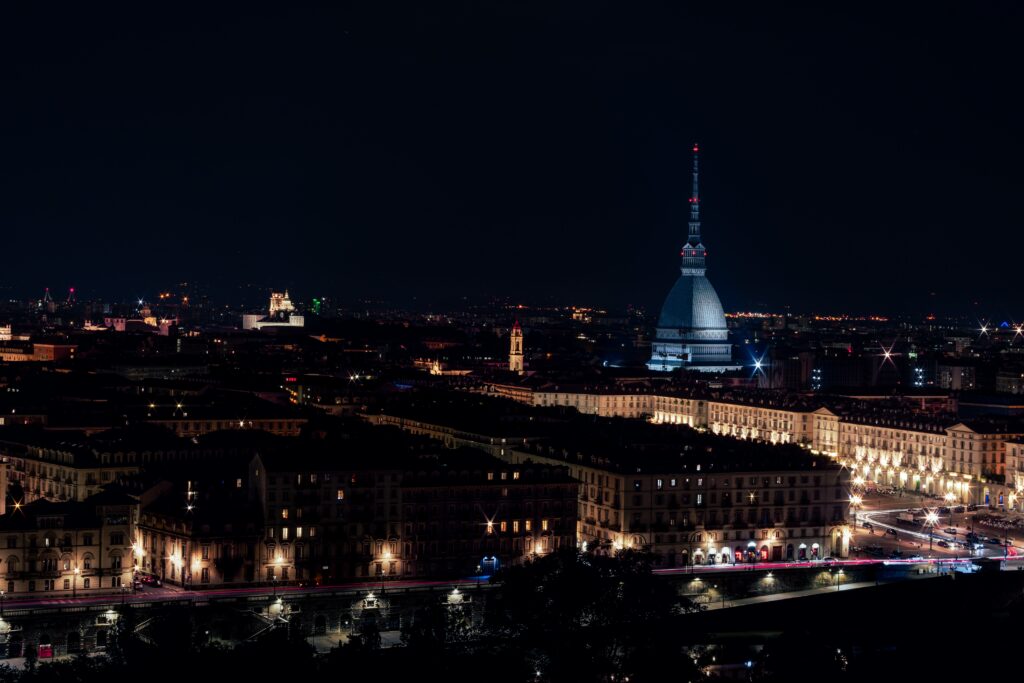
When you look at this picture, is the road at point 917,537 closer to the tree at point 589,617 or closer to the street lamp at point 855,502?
the street lamp at point 855,502

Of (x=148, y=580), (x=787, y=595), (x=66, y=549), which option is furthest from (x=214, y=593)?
(x=787, y=595)

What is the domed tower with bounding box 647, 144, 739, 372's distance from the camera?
12706 centimetres

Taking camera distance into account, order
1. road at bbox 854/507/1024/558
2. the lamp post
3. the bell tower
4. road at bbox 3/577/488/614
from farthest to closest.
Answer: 1. the bell tower
2. the lamp post
3. road at bbox 854/507/1024/558
4. road at bbox 3/577/488/614

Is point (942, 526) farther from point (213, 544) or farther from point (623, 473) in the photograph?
point (213, 544)

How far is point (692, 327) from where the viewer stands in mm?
129000

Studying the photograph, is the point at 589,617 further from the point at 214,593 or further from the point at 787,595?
the point at 214,593

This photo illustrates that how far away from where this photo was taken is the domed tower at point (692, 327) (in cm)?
12706

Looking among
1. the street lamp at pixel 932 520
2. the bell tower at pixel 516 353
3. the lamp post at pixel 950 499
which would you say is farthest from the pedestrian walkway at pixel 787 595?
the bell tower at pixel 516 353

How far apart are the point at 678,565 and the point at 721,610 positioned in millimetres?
4316

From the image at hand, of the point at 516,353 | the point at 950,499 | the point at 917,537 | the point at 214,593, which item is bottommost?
the point at 214,593

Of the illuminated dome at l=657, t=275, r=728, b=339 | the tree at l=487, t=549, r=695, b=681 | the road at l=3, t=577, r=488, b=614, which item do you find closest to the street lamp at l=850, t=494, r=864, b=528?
the tree at l=487, t=549, r=695, b=681

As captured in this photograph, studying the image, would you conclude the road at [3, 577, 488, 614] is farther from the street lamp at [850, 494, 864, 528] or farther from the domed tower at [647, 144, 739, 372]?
the domed tower at [647, 144, 739, 372]

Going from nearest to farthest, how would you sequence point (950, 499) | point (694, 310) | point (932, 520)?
1. point (932, 520)
2. point (950, 499)
3. point (694, 310)

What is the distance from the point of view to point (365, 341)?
180375 millimetres
